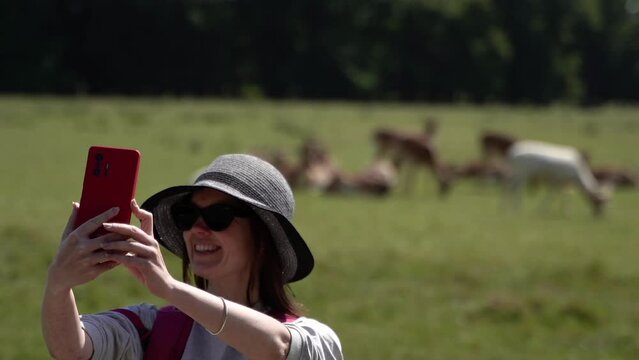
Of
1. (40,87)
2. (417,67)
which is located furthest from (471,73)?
(40,87)

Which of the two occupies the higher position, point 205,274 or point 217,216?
point 217,216

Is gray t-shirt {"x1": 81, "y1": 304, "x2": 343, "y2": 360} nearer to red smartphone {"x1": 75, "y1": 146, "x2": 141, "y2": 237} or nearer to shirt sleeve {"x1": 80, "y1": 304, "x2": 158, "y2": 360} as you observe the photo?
shirt sleeve {"x1": 80, "y1": 304, "x2": 158, "y2": 360}

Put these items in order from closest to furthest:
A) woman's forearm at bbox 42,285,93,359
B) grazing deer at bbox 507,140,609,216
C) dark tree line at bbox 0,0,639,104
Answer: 1. woman's forearm at bbox 42,285,93,359
2. grazing deer at bbox 507,140,609,216
3. dark tree line at bbox 0,0,639,104

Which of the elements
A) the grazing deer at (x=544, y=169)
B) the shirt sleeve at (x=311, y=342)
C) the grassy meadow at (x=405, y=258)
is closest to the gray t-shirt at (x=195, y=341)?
the shirt sleeve at (x=311, y=342)

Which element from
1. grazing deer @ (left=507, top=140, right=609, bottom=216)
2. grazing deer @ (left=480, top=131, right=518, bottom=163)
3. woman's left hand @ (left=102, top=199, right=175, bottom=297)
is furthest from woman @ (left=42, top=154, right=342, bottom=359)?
grazing deer @ (left=480, top=131, right=518, bottom=163)

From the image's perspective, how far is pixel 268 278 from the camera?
9.11 ft

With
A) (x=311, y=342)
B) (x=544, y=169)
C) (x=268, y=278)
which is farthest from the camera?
(x=544, y=169)

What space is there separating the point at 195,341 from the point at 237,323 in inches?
11.7

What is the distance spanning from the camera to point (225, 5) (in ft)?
174

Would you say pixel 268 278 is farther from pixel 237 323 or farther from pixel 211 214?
pixel 237 323

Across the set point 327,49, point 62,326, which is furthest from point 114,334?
point 327,49

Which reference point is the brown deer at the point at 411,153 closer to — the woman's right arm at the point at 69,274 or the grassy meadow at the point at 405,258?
the grassy meadow at the point at 405,258

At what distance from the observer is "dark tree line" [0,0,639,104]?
154 feet

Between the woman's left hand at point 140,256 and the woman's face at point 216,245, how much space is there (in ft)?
1.32
